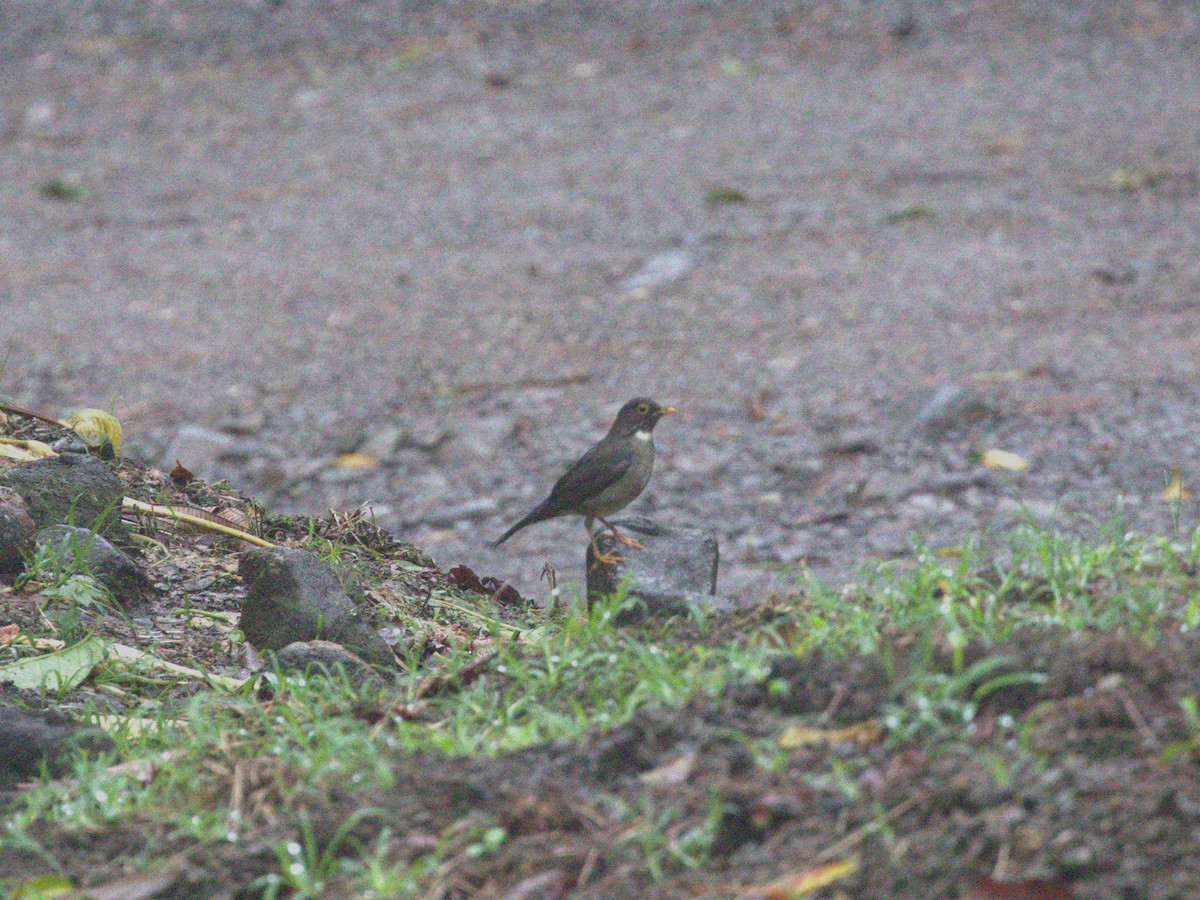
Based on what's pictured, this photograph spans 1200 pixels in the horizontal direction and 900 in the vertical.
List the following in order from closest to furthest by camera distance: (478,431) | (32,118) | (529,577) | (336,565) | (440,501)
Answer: (336,565) → (529,577) → (440,501) → (478,431) → (32,118)

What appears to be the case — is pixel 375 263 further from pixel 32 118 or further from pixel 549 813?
pixel 549 813

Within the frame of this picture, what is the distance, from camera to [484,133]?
12.1 m

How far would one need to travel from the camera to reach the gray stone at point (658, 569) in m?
3.96

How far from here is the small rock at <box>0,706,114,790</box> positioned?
10.5ft

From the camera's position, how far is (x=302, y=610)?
3.95 metres

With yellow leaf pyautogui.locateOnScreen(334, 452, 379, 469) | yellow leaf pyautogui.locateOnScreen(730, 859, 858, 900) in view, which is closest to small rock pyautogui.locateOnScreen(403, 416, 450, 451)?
yellow leaf pyautogui.locateOnScreen(334, 452, 379, 469)

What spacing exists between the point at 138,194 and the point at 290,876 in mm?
9813

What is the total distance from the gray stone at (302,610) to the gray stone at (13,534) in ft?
2.35

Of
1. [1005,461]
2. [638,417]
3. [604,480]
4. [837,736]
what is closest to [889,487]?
[1005,461]

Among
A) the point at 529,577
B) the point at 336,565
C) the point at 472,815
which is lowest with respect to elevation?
the point at 529,577

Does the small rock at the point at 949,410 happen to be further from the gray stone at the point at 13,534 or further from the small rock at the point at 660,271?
the gray stone at the point at 13,534

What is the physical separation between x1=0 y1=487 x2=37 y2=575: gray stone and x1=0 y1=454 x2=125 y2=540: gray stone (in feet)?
0.27

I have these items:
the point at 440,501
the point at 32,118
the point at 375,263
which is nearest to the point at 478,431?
the point at 440,501

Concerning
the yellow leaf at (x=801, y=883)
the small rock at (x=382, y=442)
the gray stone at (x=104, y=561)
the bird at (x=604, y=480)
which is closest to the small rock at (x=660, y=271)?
A: the small rock at (x=382, y=442)
